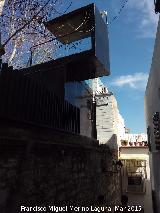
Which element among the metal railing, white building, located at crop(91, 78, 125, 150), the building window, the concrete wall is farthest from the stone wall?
the building window

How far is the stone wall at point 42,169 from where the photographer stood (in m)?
5.29

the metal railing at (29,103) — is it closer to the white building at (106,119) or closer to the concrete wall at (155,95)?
the concrete wall at (155,95)

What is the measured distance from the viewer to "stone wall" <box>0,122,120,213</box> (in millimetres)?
5293

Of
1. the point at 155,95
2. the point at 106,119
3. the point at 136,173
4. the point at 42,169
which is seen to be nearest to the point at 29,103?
the point at 42,169

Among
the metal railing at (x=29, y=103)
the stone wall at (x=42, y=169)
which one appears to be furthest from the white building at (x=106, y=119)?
the metal railing at (x=29, y=103)

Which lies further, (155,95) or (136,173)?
(136,173)

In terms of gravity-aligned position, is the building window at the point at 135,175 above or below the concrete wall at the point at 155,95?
below

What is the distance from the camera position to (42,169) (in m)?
6.50

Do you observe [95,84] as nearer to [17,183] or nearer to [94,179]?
[94,179]

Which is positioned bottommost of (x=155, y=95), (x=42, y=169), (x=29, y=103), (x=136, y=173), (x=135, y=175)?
(x=135, y=175)

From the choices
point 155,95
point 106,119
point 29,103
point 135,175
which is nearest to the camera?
point 29,103

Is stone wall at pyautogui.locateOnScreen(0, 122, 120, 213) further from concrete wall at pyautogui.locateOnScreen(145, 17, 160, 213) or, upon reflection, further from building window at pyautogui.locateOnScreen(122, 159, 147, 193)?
building window at pyautogui.locateOnScreen(122, 159, 147, 193)

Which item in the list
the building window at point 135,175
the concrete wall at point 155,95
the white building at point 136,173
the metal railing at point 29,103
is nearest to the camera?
the metal railing at point 29,103

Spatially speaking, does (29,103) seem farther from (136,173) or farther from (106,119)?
(136,173)
